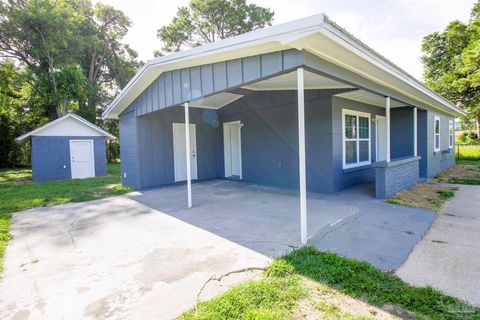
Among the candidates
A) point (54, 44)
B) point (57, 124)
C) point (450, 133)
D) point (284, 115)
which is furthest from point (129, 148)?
point (450, 133)

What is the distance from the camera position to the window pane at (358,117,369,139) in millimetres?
7705

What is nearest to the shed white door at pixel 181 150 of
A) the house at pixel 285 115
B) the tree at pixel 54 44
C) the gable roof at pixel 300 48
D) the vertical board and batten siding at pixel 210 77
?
the house at pixel 285 115

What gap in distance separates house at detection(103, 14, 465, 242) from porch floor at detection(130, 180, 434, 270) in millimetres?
487

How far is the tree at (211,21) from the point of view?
18984 mm

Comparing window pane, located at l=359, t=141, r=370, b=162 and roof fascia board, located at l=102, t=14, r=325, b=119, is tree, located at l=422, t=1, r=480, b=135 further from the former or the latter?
roof fascia board, located at l=102, t=14, r=325, b=119

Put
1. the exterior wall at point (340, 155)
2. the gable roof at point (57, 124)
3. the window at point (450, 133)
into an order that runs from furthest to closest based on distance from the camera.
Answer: the window at point (450, 133), the gable roof at point (57, 124), the exterior wall at point (340, 155)

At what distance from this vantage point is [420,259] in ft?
9.73

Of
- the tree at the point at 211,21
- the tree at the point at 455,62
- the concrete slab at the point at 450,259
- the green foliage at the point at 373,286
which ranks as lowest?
the concrete slab at the point at 450,259

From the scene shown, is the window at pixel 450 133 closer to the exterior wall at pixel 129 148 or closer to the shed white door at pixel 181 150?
the shed white door at pixel 181 150

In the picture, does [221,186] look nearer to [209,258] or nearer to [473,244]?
[209,258]

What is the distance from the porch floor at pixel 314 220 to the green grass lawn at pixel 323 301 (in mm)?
387

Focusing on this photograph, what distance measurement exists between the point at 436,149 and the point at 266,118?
22.9ft

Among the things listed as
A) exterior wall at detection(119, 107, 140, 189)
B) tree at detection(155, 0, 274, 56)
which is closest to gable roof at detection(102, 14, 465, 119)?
exterior wall at detection(119, 107, 140, 189)

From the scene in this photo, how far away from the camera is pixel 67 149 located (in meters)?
12.1
